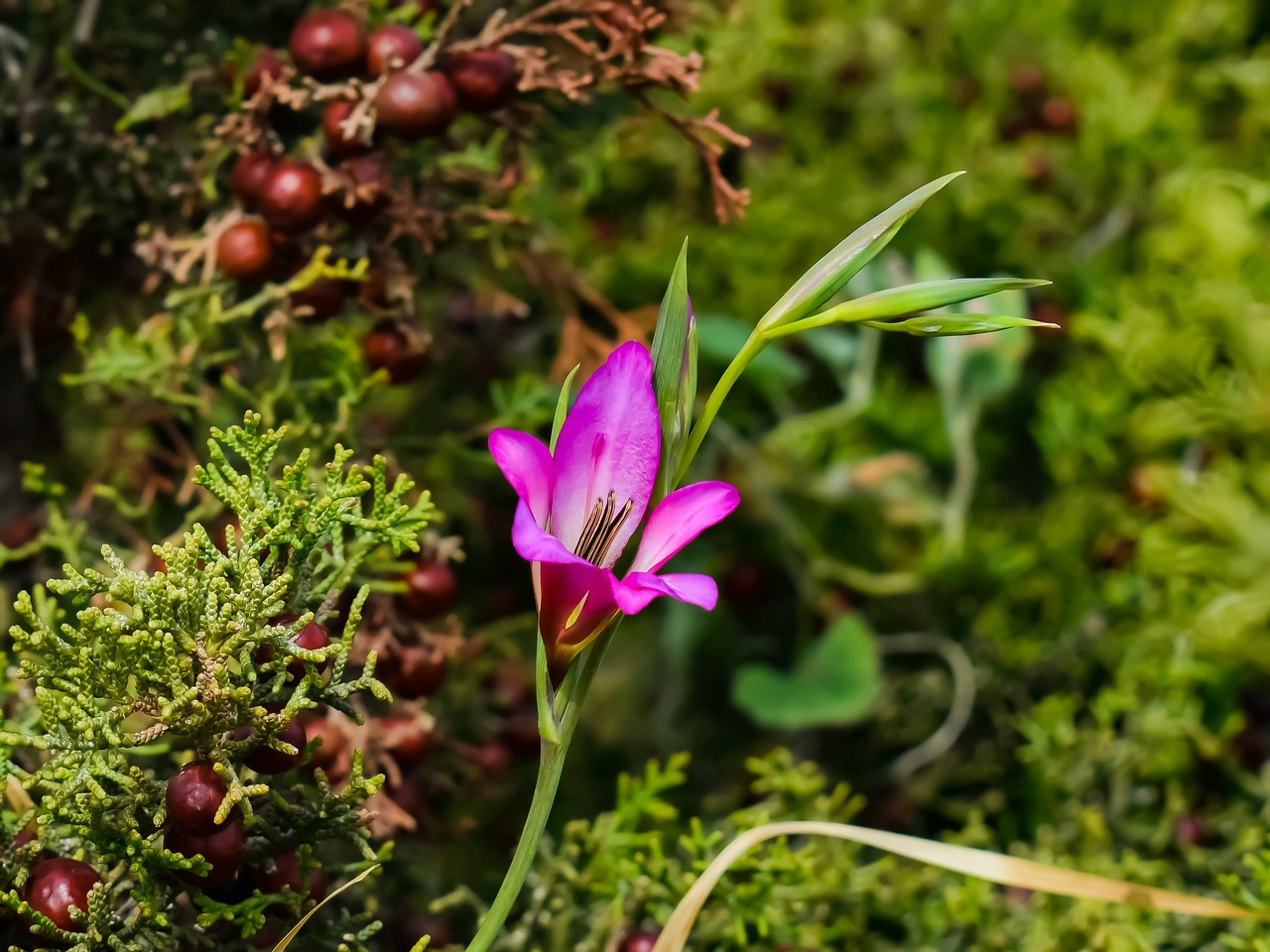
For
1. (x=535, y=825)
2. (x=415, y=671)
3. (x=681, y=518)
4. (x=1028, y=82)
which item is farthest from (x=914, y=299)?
(x=1028, y=82)

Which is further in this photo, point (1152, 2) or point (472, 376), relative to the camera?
point (1152, 2)

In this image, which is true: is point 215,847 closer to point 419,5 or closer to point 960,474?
point 419,5

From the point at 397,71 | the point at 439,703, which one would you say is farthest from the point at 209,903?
the point at 397,71

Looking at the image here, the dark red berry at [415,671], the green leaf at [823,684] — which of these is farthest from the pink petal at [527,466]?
the green leaf at [823,684]

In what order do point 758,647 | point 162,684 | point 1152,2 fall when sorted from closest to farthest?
point 162,684
point 758,647
point 1152,2

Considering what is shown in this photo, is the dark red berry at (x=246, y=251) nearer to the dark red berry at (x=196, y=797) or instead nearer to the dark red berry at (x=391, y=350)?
the dark red berry at (x=391, y=350)

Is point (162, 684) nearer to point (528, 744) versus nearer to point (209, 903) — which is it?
point (209, 903)

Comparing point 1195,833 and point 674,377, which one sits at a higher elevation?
point 674,377
